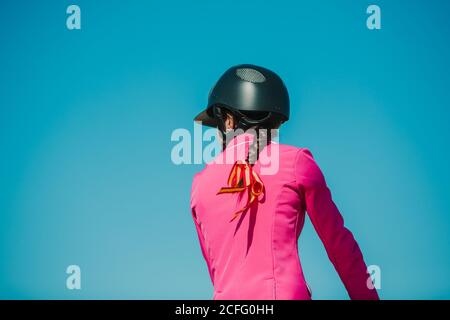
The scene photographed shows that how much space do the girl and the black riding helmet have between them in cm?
22

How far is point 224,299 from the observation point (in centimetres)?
276

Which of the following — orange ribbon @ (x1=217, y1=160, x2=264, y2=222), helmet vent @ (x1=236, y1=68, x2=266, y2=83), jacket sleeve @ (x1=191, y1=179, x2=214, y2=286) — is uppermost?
helmet vent @ (x1=236, y1=68, x2=266, y2=83)

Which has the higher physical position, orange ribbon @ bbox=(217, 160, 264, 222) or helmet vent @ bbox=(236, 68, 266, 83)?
helmet vent @ bbox=(236, 68, 266, 83)

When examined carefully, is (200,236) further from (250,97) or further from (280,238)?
(250,97)

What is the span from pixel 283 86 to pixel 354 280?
1.62 metres

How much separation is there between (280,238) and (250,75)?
1461 millimetres

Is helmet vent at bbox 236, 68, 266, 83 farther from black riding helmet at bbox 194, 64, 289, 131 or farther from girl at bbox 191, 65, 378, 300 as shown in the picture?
girl at bbox 191, 65, 378, 300

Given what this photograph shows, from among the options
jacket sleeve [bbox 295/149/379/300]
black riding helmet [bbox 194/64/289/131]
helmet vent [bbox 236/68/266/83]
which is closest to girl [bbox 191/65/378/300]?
jacket sleeve [bbox 295/149/379/300]

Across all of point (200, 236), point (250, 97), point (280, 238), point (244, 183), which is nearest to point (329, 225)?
point (280, 238)

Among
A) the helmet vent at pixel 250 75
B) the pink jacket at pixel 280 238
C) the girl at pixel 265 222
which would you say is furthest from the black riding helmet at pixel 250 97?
the pink jacket at pixel 280 238

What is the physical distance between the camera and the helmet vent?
3596 mm

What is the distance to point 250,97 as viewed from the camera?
11.2 feet
